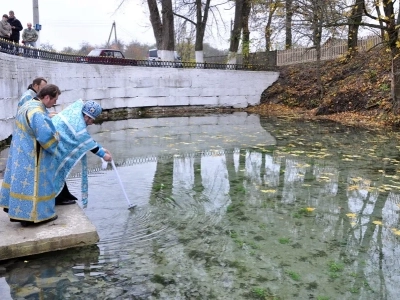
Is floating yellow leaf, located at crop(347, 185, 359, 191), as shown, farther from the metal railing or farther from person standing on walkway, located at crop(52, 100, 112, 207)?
Answer: the metal railing

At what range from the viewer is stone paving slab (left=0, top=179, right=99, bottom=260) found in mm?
3717

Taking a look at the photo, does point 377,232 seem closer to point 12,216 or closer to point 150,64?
point 12,216

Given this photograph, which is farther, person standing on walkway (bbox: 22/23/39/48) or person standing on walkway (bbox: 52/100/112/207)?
person standing on walkway (bbox: 22/23/39/48)

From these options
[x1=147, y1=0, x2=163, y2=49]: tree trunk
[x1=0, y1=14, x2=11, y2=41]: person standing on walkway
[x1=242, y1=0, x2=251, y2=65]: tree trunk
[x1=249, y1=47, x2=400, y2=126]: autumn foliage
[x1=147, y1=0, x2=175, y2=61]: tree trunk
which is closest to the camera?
[x1=0, y1=14, x2=11, y2=41]: person standing on walkway

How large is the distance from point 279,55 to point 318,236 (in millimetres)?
19764

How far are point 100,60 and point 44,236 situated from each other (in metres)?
14.3

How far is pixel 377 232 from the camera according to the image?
14.9 ft

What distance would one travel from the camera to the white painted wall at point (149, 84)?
14.8 meters

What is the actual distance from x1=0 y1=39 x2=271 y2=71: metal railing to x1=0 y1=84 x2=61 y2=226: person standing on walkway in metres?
6.15

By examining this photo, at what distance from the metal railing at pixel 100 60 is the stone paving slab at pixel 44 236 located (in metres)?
6.37

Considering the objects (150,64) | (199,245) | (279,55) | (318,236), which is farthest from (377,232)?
(279,55)

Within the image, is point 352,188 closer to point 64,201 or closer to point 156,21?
point 64,201

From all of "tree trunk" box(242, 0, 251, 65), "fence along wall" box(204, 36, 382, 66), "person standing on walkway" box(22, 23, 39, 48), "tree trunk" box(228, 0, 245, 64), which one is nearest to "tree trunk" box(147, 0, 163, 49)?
"tree trunk" box(228, 0, 245, 64)

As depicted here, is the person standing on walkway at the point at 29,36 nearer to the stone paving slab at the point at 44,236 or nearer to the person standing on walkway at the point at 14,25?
the person standing on walkway at the point at 14,25
